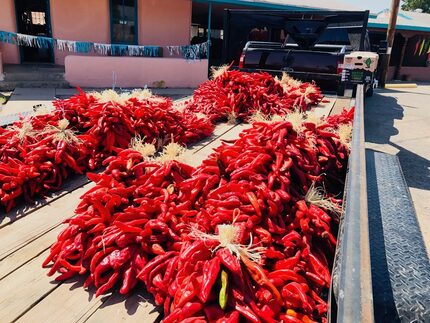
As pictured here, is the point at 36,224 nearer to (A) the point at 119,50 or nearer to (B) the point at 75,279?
(B) the point at 75,279

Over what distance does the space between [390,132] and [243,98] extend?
20.4ft

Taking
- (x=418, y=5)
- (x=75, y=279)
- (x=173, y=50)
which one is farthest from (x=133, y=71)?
(x=418, y=5)

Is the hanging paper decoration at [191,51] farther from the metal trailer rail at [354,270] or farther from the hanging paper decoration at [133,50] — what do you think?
the metal trailer rail at [354,270]

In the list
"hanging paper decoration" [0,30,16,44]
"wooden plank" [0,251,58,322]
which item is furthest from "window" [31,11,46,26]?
"wooden plank" [0,251,58,322]

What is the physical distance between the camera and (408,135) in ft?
30.4

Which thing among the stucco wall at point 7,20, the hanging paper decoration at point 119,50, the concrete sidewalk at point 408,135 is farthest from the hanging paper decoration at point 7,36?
the concrete sidewalk at point 408,135

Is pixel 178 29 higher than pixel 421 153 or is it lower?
higher

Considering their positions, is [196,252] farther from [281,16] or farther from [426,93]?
[426,93]

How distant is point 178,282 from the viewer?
1690 mm

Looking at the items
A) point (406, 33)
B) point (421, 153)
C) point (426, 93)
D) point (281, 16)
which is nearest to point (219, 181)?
point (281, 16)

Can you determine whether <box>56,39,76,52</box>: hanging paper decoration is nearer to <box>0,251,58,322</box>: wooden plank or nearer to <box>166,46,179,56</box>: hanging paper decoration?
<box>166,46,179,56</box>: hanging paper decoration

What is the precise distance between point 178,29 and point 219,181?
13.5 metres

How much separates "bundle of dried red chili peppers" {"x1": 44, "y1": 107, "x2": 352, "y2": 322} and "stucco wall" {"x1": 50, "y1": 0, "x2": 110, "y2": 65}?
1237 centimetres

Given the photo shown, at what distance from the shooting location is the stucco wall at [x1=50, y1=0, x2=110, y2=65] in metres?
12.8
